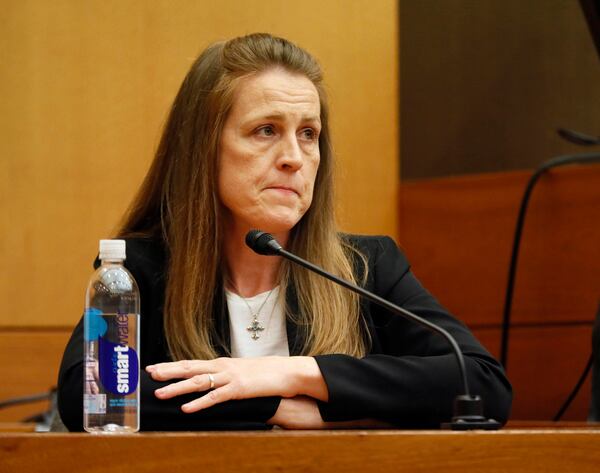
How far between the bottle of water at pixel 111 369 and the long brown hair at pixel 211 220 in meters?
0.46

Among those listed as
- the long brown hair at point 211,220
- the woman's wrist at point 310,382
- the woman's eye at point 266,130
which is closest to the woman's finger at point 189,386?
the woman's wrist at point 310,382

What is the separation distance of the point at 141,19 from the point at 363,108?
72cm

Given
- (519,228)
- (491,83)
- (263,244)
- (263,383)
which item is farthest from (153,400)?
(491,83)

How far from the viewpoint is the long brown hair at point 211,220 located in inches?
86.1

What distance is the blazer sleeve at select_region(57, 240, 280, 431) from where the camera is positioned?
1761 mm

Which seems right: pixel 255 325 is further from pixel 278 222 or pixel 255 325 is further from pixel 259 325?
pixel 278 222

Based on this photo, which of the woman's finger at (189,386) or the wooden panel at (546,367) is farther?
the wooden panel at (546,367)

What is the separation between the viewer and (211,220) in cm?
226

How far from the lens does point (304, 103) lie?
2.21 m

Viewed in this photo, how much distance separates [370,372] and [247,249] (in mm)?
559


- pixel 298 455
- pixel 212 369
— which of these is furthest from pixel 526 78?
pixel 298 455

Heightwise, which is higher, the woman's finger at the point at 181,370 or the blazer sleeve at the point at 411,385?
the woman's finger at the point at 181,370

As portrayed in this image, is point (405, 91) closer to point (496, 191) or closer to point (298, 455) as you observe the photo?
point (496, 191)

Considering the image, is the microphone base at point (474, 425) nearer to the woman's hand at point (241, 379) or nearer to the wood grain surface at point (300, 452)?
the wood grain surface at point (300, 452)
